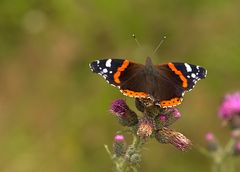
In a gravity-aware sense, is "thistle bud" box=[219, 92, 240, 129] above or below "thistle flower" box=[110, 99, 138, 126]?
above

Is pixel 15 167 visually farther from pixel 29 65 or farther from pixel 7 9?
pixel 7 9

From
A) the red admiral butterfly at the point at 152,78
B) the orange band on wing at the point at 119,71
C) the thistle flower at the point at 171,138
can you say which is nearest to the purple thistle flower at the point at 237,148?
the thistle flower at the point at 171,138

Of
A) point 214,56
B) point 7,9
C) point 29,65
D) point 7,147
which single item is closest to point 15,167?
point 7,147

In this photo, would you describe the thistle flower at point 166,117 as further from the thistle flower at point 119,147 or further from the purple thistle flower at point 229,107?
the purple thistle flower at point 229,107

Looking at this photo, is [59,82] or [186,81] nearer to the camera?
[186,81]

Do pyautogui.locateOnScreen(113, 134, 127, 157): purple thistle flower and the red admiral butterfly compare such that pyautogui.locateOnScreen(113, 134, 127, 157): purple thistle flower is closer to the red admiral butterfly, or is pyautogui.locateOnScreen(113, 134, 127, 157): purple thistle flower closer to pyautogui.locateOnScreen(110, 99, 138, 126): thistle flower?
pyautogui.locateOnScreen(110, 99, 138, 126): thistle flower

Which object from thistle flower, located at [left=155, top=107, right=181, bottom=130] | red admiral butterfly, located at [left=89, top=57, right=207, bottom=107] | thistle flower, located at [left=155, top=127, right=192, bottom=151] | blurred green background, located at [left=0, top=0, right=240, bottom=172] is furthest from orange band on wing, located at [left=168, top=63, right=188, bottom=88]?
blurred green background, located at [left=0, top=0, right=240, bottom=172]
